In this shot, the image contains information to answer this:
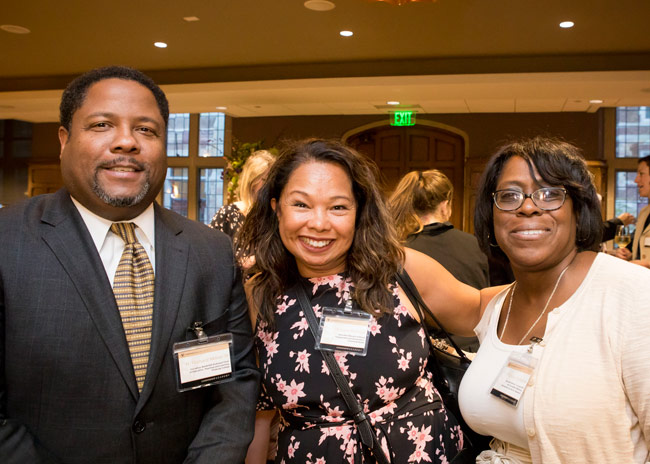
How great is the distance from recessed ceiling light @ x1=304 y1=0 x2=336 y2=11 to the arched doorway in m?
4.20

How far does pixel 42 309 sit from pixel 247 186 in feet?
8.53

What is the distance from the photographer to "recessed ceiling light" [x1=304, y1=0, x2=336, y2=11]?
5.38 metres

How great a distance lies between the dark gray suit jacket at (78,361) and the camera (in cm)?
118

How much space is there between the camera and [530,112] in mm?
9109

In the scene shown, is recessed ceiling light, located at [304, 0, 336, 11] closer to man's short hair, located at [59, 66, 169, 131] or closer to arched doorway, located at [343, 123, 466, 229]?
arched doorway, located at [343, 123, 466, 229]

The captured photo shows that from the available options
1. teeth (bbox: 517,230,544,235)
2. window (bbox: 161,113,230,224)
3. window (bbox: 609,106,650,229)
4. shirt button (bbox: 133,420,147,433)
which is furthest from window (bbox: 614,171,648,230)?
shirt button (bbox: 133,420,147,433)

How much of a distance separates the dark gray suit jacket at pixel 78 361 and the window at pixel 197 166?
962 centimetres

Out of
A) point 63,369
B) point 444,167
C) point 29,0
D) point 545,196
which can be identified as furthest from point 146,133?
point 444,167

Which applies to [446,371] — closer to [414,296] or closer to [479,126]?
[414,296]

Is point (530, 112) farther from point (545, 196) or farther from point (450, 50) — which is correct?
point (545, 196)

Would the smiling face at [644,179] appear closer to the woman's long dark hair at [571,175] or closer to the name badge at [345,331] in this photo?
the woman's long dark hair at [571,175]

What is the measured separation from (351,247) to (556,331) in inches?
25.0

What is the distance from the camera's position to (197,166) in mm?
10891

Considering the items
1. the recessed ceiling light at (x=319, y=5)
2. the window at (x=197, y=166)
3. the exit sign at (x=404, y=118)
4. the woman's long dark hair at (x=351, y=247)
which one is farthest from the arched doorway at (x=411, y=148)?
the woman's long dark hair at (x=351, y=247)
